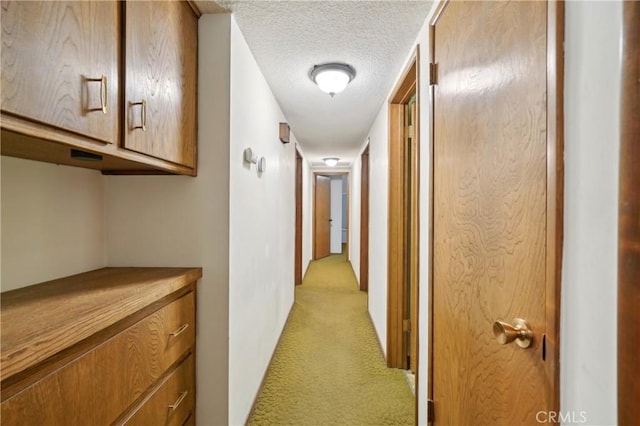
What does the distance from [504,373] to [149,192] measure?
157 centimetres

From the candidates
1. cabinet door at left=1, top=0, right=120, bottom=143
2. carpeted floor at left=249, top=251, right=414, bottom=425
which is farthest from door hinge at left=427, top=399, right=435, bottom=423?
cabinet door at left=1, top=0, right=120, bottom=143

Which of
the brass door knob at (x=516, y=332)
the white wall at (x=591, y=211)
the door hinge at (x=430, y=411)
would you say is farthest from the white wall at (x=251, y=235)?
the white wall at (x=591, y=211)

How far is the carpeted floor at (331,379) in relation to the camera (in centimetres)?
176

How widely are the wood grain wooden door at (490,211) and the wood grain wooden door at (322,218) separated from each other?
222 inches

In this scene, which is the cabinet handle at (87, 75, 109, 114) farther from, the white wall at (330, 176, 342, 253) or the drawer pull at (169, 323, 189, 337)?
the white wall at (330, 176, 342, 253)

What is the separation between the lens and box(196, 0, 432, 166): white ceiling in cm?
131

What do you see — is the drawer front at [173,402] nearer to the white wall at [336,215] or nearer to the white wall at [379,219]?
the white wall at [379,219]

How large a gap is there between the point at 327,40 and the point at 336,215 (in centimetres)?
667

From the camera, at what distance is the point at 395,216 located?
2324 millimetres

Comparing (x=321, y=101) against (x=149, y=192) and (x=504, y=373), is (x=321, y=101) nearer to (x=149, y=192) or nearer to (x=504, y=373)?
(x=149, y=192)

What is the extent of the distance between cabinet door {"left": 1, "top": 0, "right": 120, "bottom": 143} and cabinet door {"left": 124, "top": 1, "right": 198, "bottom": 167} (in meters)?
0.06

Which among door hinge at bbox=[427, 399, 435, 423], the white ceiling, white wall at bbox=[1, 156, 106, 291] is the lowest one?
door hinge at bbox=[427, 399, 435, 423]

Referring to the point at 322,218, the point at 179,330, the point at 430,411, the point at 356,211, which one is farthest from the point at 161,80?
the point at 322,218

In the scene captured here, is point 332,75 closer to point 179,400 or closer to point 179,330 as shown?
point 179,330
